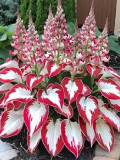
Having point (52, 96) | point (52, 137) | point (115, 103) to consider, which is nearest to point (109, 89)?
point (115, 103)

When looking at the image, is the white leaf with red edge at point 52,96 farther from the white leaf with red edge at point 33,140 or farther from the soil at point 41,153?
the soil at point 41,153

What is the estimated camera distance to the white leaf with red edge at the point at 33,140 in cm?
203

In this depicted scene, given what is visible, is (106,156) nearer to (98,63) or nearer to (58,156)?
(58,156)

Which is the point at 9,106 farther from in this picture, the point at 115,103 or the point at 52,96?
the point at 115,103

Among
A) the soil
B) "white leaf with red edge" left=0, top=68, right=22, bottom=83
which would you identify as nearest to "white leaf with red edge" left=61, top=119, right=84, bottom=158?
the soil

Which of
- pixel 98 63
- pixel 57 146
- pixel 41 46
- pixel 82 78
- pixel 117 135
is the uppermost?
pixel 41 46

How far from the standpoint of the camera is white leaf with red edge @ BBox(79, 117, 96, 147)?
A: 6.76ft

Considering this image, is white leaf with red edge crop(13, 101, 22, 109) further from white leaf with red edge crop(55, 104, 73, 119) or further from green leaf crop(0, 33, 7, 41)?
green leaf crop(0, 33, 7, 41)

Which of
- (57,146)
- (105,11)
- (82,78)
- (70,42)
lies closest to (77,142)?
(57,146)

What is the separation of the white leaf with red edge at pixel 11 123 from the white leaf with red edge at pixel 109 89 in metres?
0.61

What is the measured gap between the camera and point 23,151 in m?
2.15

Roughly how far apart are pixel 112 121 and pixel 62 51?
596mm

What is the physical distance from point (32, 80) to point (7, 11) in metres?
2.77

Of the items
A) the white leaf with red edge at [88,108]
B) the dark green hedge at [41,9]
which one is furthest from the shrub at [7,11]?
the white leaf with red edge at [88,108]
